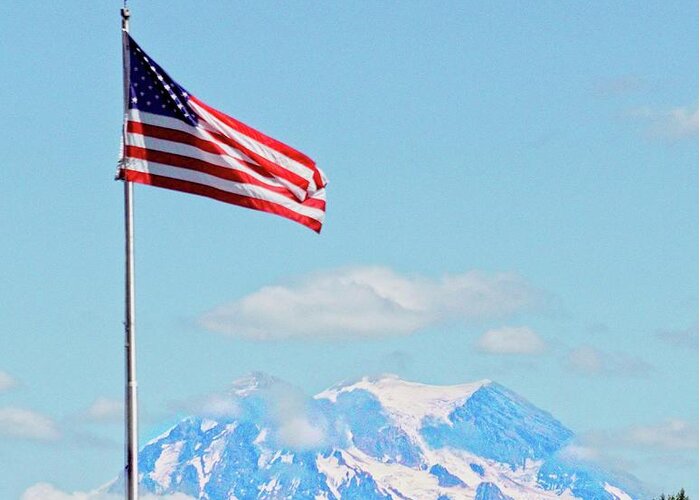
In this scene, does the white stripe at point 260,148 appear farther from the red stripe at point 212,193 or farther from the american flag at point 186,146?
the red stripe at point 212,193

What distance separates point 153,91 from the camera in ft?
130

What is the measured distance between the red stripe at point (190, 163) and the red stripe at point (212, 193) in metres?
0.27

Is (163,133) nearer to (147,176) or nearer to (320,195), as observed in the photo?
(147,176)

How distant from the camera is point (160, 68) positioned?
3962 centimetres

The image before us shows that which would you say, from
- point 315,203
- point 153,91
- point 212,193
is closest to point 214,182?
point 212,193

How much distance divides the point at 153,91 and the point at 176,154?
45.3 inches

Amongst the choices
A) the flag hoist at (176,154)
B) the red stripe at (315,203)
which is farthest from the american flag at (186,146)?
the red stripe at (315,203)

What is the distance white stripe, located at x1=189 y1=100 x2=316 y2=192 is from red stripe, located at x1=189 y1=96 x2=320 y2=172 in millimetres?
52

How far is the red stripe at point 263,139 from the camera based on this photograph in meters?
40.3

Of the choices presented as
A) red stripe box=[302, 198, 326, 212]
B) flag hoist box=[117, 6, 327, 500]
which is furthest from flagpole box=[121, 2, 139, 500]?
red stripe box=[302, 198, 326, 212]

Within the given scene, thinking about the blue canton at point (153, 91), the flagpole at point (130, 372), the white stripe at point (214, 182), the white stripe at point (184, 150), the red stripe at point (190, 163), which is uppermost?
the blue canton at point (153, 91)

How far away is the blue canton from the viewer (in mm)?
39594

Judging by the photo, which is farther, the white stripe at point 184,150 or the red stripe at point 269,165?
the red stripe at point 269,165

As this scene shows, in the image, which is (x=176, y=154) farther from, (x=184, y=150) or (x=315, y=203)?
(x=315, y=203)
